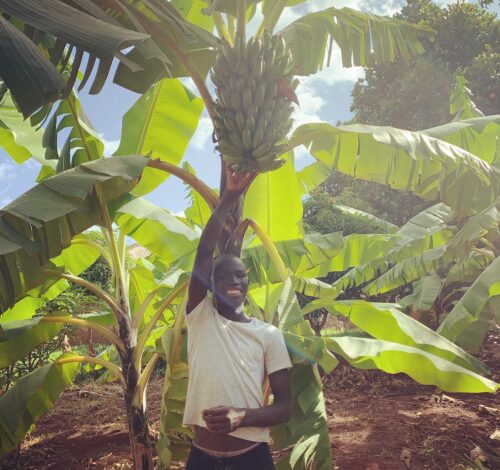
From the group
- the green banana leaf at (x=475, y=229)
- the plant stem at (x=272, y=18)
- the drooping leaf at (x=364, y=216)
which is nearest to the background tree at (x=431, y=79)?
the drooping leaf at (x=364, y=216)

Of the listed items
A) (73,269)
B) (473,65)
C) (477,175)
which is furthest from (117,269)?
(473,65)

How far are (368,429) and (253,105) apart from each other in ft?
14.3

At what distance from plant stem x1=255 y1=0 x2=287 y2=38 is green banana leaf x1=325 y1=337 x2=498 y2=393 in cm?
237

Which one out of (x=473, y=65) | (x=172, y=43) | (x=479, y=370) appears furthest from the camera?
(x=473, y=65)

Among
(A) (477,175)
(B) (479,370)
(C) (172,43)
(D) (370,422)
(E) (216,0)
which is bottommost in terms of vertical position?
(D) (370,422)

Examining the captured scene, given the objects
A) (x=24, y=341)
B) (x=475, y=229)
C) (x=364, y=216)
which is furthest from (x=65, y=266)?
(x=364, y=216)

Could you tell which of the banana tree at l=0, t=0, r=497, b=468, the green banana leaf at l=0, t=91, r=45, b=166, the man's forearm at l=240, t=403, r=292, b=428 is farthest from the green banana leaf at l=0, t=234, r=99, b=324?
the man's forearm at l=240, t=403, r=292, b=428

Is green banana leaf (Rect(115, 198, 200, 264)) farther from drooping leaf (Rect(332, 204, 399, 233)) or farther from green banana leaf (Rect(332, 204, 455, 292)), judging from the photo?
drooping leaf (Rect(332, 204, 399, 233))

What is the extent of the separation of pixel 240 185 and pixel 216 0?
1.45 metres

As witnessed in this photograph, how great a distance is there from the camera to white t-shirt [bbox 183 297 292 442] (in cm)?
180

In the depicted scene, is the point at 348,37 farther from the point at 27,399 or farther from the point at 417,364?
the point at 27,399

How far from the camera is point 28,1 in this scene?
44.8 inches

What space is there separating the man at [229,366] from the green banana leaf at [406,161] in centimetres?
142

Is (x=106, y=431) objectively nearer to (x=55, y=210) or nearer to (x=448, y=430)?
(x=448, y=430)
